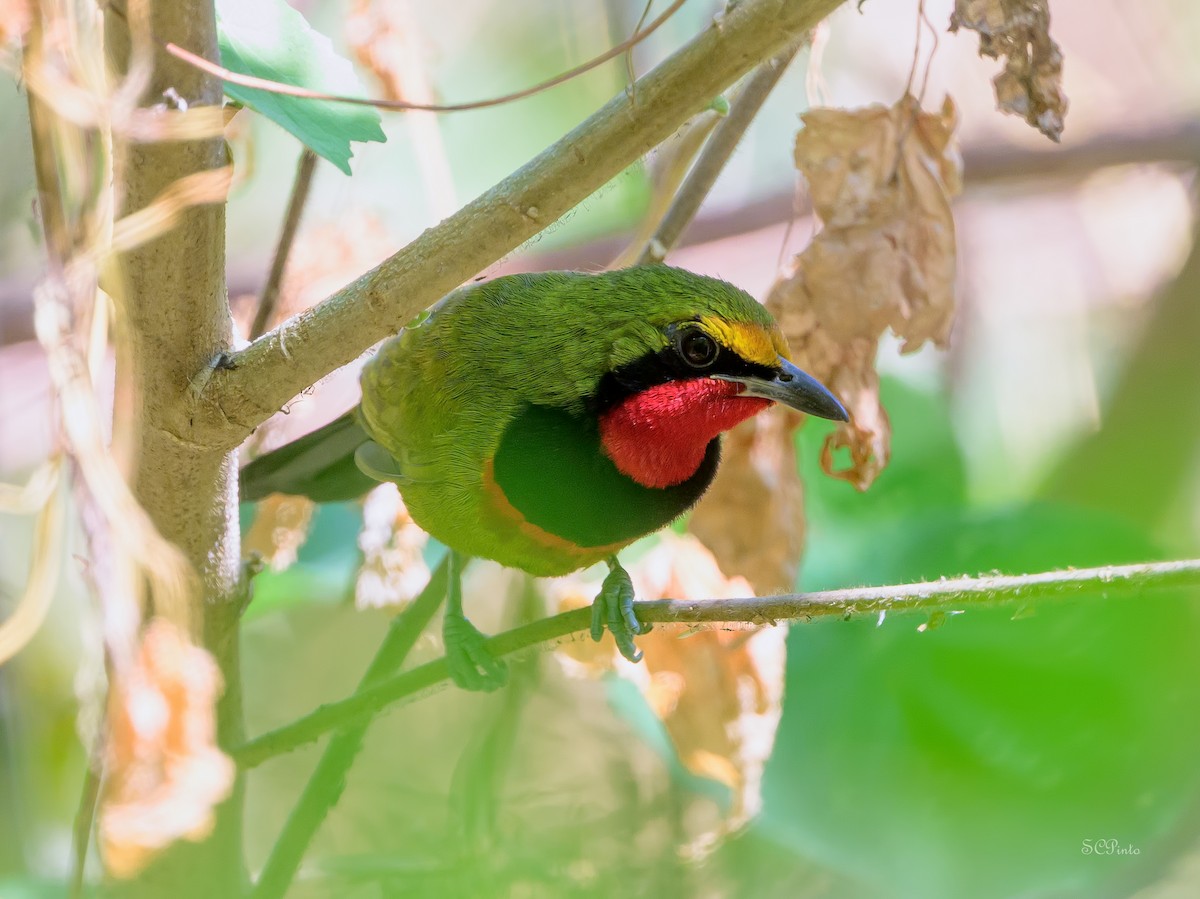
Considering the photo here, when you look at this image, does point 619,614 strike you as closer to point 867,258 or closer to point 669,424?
point 669,424

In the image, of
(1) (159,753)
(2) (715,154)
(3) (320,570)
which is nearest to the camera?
(1) (159,753)

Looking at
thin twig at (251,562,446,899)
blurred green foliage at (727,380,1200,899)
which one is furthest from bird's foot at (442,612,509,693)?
blurred green foliage at (727,380,1200,899)

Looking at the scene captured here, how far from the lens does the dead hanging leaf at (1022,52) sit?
1.96 metres

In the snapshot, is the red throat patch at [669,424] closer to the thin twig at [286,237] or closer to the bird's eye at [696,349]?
the bird's eye at [696,349]

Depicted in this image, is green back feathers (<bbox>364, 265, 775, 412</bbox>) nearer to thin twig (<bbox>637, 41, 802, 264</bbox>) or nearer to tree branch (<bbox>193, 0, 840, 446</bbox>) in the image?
thin twig (<bbox>637, 41, 802, 264</bbox>)

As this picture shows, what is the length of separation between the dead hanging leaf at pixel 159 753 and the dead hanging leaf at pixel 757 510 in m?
1.18

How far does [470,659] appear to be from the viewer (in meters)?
2.77

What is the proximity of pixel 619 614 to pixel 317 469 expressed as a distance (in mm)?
858

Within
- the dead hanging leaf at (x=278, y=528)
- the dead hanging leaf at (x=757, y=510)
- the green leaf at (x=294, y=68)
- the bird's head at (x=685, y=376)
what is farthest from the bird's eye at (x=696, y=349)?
the dead hanging leaf at (x=278, y=528)

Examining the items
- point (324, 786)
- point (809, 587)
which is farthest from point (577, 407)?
point (809, 587)

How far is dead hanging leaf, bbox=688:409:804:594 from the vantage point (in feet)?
8.50

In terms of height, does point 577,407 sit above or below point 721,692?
above

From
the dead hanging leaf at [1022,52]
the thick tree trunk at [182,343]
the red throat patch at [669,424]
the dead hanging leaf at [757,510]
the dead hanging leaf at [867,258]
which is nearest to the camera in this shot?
the thick tree trunk at [182,343]

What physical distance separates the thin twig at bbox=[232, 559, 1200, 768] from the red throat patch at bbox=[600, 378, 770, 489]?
44 cm
